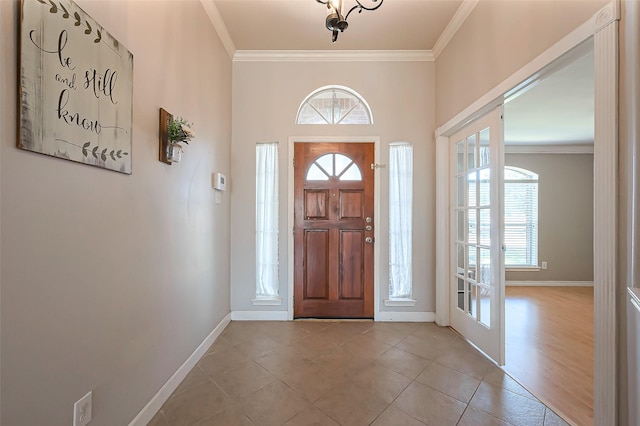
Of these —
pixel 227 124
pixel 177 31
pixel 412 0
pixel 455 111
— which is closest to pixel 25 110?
pixel 177 31

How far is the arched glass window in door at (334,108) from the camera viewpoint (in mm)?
3109

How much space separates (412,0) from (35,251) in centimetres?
296

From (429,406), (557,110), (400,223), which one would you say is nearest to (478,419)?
(429,406)

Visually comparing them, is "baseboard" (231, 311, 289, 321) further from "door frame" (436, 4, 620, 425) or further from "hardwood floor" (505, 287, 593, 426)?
"door frame" (436, 4, 620, 425)

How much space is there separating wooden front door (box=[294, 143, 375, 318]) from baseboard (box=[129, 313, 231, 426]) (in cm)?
102

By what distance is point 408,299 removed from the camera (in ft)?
9.94

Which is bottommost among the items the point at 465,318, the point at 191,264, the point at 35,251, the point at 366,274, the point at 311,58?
the point at 465,318

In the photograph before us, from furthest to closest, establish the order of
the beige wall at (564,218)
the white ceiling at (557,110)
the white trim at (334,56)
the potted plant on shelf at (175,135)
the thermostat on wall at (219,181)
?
1. the beige wall at (564,218)
2. the white trim at (334,56)
3. the white ceiling at (557,110)
4. the thermostat on wall at (219,181)
5. the potted plant on shelf at (175,135)

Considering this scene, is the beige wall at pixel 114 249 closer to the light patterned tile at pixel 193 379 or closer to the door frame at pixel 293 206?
the light patterned tile at pixel 193 379

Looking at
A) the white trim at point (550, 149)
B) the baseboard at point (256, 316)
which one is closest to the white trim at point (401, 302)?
the baseboard at point (256, 316)

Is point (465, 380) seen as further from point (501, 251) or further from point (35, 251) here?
point (35, 251)

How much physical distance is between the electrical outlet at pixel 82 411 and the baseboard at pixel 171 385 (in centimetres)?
35

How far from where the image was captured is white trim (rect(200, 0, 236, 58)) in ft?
7.54

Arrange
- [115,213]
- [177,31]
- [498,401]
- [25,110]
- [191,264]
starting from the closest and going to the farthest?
1. [25,110]
2. [115,213]
3. [498,401]
4. [177,31]
5. [191,264]
